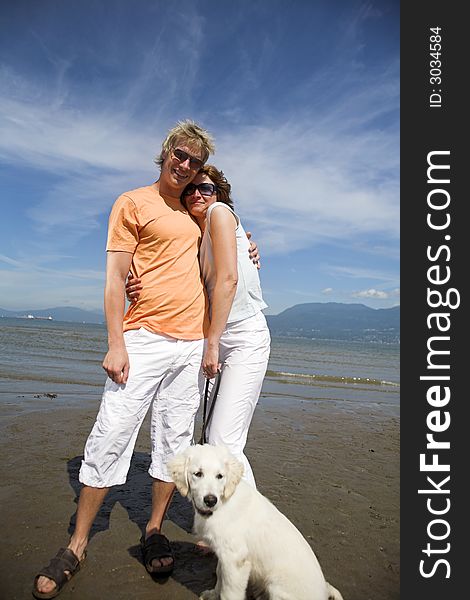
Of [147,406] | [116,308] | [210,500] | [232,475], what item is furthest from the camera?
[147,406]

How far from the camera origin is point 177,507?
465 cm

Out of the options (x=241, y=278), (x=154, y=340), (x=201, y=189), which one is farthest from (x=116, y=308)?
(x=201, y=189)

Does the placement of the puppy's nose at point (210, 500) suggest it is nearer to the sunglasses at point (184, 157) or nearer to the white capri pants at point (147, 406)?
the white capri pants at point (147, 406)

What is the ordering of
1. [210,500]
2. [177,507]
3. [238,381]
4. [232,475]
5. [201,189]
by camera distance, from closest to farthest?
[210,500], [232,475], [238,381], [201,189], [177,507]

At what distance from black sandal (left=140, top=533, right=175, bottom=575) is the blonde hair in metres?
3.06

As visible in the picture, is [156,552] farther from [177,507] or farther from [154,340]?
[154,340]

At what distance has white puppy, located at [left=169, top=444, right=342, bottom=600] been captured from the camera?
2783mm

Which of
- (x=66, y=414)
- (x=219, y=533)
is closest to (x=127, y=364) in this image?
(x=219, y=533)

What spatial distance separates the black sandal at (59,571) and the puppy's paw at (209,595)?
94cm

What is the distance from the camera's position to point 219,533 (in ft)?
9.59

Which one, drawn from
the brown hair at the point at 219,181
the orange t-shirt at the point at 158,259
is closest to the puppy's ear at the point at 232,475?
the orange t-shirt at the point at 158,259

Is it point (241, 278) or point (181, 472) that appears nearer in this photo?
point (181, 472)

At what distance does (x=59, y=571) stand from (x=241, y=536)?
1316 mm

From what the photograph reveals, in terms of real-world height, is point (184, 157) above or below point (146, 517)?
above
